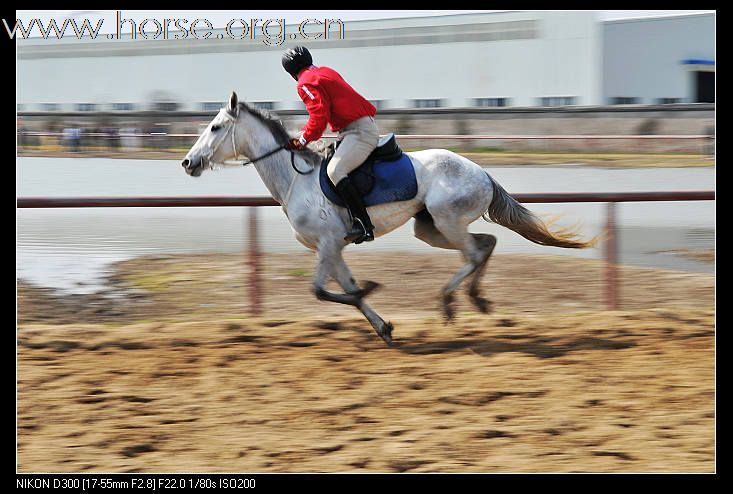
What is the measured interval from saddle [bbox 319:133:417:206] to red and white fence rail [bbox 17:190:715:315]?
2.23 feet

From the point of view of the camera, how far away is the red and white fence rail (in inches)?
244

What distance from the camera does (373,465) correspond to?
12.8 feet

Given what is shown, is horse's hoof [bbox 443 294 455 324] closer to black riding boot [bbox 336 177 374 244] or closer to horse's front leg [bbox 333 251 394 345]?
horse's front leg [bbox 333 251 394 345]

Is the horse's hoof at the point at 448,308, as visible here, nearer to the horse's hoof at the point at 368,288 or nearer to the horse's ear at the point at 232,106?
the horse's hoof at the point at 368,288

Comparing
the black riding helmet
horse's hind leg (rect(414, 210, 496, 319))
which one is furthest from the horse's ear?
horse's hind leg (rect(414, 210, 496, 319))

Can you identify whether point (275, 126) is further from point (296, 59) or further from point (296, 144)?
point (296, 59)

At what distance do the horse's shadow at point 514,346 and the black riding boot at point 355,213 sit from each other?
0.77m

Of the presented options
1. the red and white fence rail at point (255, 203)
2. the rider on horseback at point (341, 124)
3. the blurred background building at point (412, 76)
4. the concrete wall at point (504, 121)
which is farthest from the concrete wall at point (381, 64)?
the rider on horseback at point (341, 124)

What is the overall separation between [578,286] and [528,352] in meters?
1.99

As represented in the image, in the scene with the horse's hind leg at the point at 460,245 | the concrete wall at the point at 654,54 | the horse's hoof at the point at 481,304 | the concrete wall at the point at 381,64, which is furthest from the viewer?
the concrete wall at the point at 654,54

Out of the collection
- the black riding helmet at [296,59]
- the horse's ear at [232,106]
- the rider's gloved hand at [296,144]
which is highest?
the black riding helmet at [296,59]

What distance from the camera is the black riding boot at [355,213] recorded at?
5574 mm

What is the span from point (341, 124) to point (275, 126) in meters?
0.53
